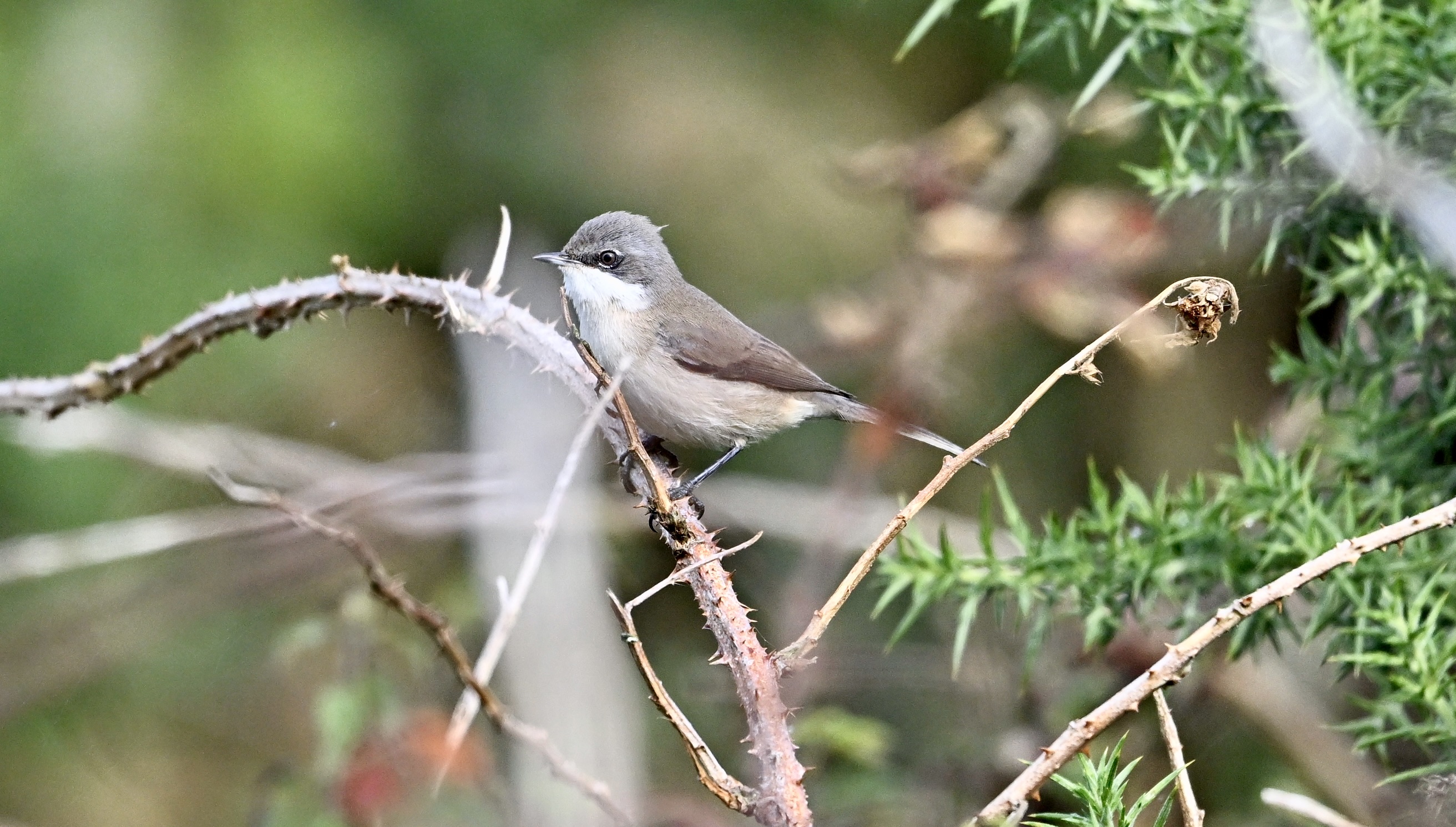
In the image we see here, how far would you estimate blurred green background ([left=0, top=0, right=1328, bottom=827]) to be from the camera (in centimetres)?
436

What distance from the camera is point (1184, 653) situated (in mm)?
1662

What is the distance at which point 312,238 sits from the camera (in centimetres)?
583

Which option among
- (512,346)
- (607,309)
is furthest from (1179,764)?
(607,309)

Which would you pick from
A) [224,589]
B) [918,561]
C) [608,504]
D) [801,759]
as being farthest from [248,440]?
[918,561]

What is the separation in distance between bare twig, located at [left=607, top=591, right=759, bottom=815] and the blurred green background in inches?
87.5

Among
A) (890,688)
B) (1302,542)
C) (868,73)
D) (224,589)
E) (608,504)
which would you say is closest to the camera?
(1302,542)

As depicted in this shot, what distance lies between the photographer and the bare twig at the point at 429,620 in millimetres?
1399

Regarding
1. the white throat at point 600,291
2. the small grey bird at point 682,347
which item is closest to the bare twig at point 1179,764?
the small grey bird at point 682,347

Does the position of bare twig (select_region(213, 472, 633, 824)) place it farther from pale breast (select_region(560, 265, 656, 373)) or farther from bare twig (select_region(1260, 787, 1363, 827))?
pale breast (select_region(560, 265, 656, 373))

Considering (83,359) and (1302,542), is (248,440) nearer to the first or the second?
(83,359)

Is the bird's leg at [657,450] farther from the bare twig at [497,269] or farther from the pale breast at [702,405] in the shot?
the bare twig at [497,269]

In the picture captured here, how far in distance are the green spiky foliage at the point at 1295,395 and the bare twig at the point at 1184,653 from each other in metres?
0.70

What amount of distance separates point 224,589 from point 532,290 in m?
1.86

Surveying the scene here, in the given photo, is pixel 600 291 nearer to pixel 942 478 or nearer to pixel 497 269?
pixel 497 269
